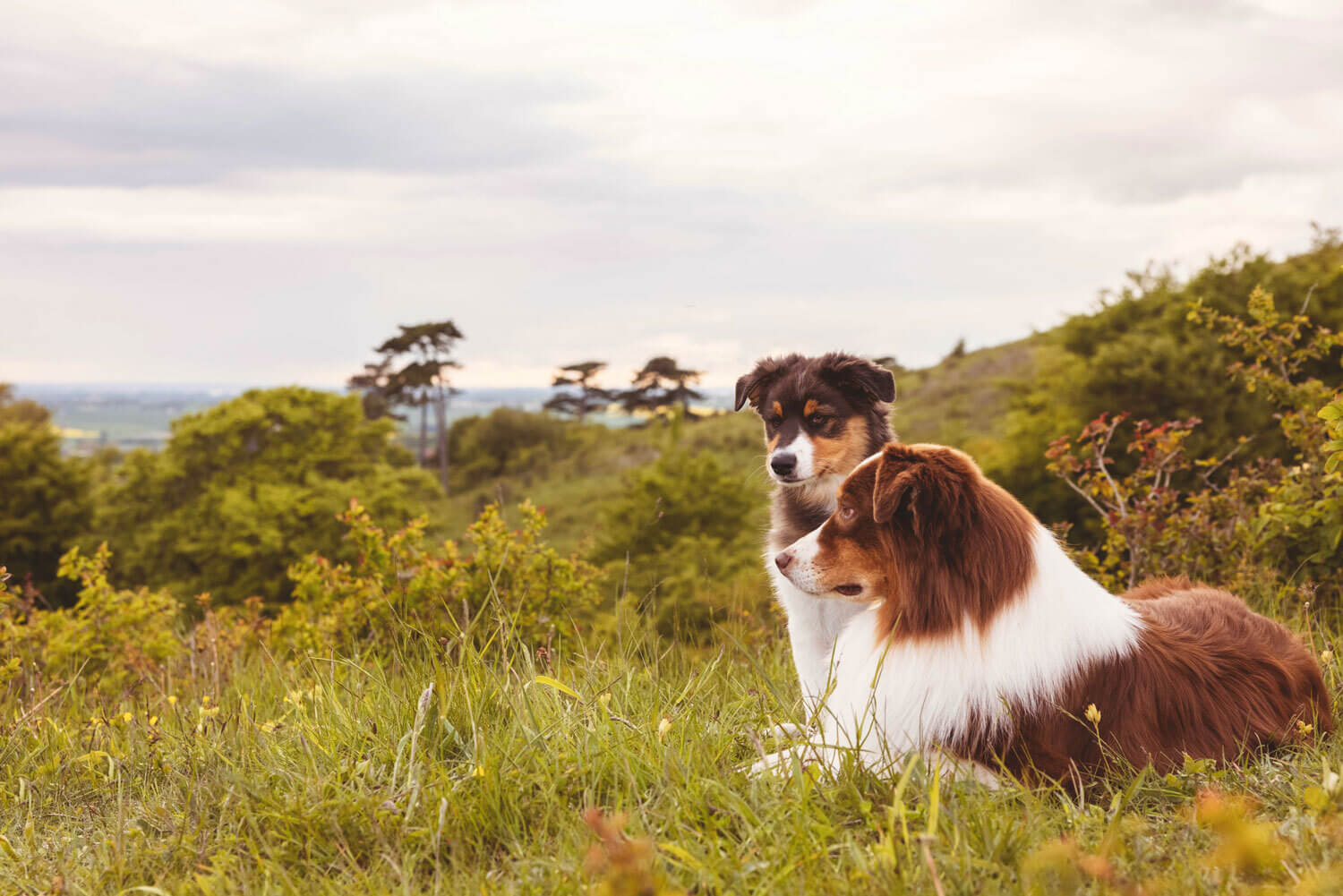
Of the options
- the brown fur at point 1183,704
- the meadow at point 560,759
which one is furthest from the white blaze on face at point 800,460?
the brown fur at point 1183,704

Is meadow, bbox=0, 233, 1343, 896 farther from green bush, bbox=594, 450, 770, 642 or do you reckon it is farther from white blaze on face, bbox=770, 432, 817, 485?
green bush, bbox=594, 450, 770, 642

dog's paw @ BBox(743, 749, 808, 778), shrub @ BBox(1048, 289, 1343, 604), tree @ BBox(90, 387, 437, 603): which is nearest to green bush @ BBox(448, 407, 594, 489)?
tree @ BBox(90, 387, 437, 603)

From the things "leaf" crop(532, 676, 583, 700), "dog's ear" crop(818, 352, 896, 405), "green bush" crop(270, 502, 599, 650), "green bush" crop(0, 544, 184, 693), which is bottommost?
"green bush" crop(0, 544, 184, 693)

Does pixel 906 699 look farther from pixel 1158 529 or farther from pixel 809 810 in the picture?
pixel 1158 529

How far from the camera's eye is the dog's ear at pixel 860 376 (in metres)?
5.48

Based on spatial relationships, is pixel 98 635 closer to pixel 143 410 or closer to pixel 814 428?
pixel 814 428

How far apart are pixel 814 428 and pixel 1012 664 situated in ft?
8.05

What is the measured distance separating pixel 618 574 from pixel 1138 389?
43.6 ft

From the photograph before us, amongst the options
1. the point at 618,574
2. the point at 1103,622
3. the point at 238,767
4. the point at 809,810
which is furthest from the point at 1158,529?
the point at 618,574

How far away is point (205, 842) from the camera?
2916 millimetres

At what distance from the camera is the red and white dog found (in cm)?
320

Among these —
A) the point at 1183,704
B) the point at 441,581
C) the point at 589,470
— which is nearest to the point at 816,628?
the point at 1183,704

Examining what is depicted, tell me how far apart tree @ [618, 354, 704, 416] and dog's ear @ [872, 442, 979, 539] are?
137 feet

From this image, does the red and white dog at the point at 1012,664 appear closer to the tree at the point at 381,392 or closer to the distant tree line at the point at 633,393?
the distant tree line at the point at 633,393
